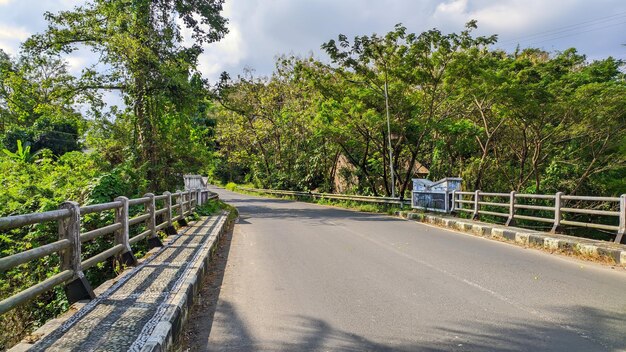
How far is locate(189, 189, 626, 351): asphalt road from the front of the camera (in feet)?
13.9

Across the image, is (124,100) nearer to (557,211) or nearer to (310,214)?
(310,214)

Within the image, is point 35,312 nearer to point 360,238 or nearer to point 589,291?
point 360,238

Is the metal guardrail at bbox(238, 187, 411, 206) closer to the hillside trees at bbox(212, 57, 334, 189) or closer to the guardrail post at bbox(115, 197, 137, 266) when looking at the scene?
the hillside trees at bbox(212, 57, 334, 189)

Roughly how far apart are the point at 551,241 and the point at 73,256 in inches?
377

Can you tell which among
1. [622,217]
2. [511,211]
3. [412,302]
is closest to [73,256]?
[412,302]

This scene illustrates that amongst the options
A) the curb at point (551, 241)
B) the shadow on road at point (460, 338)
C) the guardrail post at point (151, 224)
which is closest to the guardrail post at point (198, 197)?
the guardrail post at point (151, 224)

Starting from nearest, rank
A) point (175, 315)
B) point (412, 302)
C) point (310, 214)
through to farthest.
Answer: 1. point (175, 315)
2. point (412, 302)
3. point (310, 214)

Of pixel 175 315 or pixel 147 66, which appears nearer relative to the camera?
pixel 175 315

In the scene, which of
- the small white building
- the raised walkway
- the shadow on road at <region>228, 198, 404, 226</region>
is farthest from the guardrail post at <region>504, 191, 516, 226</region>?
the raised walkway

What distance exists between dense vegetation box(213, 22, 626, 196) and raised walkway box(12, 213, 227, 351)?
1573 cm

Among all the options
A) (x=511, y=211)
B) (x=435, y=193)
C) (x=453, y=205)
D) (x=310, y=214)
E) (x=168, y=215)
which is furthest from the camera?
(x=310, y=214)

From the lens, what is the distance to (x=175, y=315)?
4258 mm

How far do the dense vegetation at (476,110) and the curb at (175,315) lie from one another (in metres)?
15.9

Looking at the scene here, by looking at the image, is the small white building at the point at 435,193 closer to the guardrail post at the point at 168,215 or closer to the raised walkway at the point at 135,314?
the guardrail post at the point at 168,215
